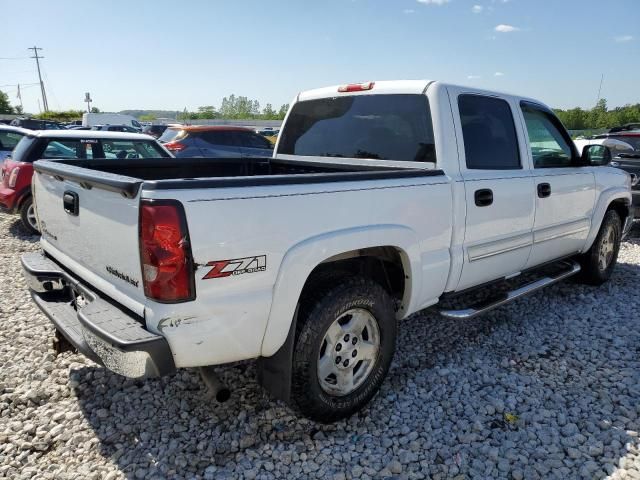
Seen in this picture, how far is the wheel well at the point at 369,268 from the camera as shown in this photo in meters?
2.66

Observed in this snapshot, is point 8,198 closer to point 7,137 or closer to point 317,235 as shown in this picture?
point 7,137

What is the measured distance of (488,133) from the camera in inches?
141

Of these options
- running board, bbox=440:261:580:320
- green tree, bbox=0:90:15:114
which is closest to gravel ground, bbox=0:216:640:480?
running board, bbox=440:261:580:320

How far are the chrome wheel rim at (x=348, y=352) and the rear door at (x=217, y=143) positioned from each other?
409 inches

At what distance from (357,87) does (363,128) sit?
347 mm

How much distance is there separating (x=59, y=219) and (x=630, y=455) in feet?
11.7

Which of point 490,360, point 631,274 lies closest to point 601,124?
point 631,274

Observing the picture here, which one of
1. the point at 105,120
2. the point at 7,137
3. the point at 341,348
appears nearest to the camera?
the point at 341,348

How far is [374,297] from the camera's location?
2754mm

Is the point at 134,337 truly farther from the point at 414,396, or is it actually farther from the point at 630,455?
the point at 630,455

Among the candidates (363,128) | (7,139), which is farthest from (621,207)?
(7,139)

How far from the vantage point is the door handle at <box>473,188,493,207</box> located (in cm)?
322

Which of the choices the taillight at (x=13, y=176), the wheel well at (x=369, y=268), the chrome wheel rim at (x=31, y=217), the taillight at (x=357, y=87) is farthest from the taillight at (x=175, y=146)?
the wheel well at (x=369, y=268)

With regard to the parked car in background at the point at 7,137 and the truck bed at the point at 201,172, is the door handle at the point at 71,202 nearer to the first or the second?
the truck bed at the point at 201,172
